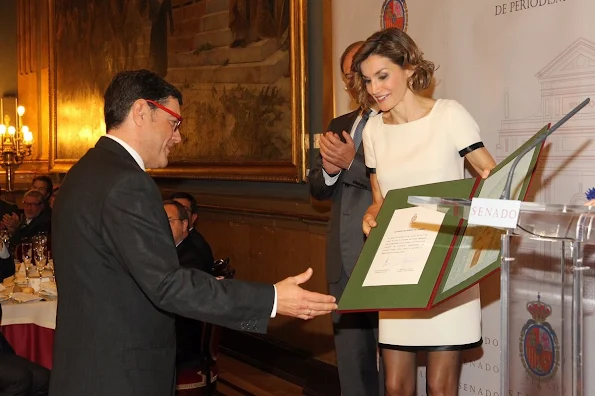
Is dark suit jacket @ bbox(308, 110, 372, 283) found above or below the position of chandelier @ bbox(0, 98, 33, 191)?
below

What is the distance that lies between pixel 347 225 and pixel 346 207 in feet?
0.29

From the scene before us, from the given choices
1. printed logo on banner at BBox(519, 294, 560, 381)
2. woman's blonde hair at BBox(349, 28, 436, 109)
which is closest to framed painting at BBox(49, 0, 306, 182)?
woman's blonde hair at BBox(349, 28, 436, 109)

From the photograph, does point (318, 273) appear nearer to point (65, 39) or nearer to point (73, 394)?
point (73, 394)

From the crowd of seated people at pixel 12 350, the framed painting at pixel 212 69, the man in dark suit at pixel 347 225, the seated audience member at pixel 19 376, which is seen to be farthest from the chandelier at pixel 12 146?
the man in dark suit at pixel 347 225

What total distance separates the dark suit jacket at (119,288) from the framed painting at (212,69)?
384 cm

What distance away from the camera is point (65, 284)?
2.51 meters

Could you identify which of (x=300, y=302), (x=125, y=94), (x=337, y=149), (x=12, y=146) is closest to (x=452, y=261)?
(x=300, y=302)

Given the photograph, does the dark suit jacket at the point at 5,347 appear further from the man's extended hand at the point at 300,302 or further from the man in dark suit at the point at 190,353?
the man's extended hand at the point at 300,302

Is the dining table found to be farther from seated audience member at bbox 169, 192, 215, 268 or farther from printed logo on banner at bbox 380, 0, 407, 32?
printed logo on banner at bbox 380, 0, 407, 32

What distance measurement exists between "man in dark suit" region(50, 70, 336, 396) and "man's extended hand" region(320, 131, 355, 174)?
1.36m

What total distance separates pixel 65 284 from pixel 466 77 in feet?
8.20

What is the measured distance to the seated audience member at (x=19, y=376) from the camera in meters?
4.03

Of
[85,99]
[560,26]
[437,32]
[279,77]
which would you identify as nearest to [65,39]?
[85,99]

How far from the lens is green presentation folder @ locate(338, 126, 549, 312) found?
2.39 metres
